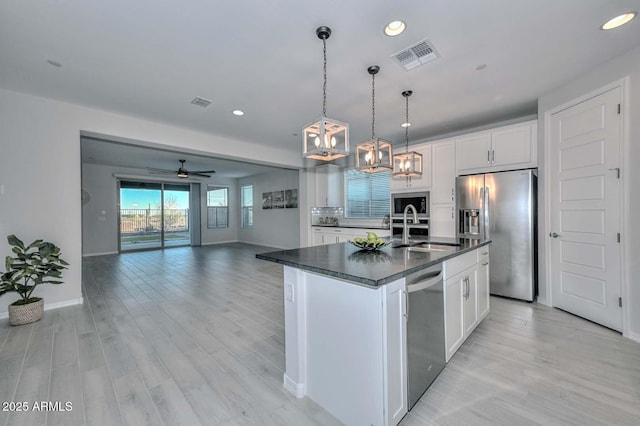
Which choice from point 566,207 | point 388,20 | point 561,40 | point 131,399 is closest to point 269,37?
point 388,20

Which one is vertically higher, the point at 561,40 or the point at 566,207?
the point at 561,40

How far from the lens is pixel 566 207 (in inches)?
125

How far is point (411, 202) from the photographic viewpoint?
4.77 meters

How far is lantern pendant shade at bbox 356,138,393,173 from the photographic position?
2.46 metres

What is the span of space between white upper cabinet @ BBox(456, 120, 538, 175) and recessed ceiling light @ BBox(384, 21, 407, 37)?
2568mm

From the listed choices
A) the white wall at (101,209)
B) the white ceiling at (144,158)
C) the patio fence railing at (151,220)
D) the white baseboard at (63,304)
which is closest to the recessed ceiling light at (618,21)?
the white ceiling at (144,158)

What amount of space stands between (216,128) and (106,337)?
3302 mm

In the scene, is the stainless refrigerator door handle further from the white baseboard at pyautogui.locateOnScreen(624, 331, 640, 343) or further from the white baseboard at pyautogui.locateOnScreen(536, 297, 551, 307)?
the white baseboard at pyautogui.locateOnScreen(624, 331, 640, 343)

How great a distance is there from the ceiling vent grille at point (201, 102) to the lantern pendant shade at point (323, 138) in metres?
2.13

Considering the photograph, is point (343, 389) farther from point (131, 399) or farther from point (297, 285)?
point (131, 399)

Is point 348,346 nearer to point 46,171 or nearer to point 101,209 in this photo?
point 46,171

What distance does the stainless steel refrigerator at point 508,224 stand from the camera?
3.51 meters

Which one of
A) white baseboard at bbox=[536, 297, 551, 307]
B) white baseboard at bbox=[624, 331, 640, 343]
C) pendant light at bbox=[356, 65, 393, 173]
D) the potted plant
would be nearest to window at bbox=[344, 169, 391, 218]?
white baseboard at bbox=[536, 297, 551, 307]

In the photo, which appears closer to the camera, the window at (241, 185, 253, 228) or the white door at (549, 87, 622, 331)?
the white door at (549, 87, 622, 331)
